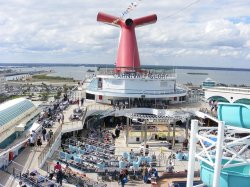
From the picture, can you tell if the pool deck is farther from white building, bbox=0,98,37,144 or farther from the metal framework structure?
the metal framework structure

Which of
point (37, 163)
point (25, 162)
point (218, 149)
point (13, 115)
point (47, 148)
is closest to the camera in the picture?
point (218, 149)

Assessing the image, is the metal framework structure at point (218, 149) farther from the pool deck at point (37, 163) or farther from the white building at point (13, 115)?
the white building at point (13, 115)

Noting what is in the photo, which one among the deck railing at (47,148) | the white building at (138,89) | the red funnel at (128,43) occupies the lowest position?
the deck railing at (47,148)

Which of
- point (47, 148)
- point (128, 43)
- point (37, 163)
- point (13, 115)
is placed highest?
point (128, 43)

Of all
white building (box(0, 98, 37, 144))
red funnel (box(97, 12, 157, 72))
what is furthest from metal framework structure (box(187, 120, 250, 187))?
red funnel (box(97, 12, 157, 72))

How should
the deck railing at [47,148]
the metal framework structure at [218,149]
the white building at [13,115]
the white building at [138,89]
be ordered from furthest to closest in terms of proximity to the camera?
the white building at [138,89]
the white building at [13,115]
the deck railing at [47,148]
the metal framework structure at [218,149]

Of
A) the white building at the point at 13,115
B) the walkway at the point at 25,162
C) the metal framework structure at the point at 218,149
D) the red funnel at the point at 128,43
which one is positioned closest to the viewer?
the metal framework structure at the point at 218,149

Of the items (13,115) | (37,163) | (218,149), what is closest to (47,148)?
(37,163)

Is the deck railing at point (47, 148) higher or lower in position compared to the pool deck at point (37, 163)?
higher

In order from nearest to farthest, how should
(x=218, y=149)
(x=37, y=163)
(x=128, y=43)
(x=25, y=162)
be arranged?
(x=218, y=149) < (x=37, y=163) < (x=25, y=162) < (x=128, y=43)

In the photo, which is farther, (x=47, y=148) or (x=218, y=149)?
(x=47, y=148)

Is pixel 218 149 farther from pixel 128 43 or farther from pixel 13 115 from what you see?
pixel 128 43

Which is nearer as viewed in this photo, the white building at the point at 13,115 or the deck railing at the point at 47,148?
the deck railing at the point at 47,148

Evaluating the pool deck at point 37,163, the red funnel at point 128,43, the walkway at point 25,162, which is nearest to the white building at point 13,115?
the walkway at point 25,162
